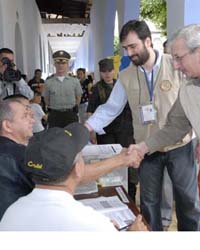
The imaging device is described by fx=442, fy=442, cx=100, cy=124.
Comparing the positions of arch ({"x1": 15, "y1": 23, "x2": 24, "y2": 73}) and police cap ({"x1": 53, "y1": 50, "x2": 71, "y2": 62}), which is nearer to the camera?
police cap ({"x1": 53, "y1": 50, "x2": 71, "y2": 62})

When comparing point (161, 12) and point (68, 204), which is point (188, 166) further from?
point (161, 12)

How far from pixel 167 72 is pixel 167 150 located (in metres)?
0.43

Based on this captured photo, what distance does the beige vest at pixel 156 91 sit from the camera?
240 centimetres

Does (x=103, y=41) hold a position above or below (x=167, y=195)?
above

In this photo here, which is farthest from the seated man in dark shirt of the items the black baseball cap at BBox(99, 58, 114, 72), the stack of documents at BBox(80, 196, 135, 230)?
the black baseball cap at BBox(99, 58, 114, 72)

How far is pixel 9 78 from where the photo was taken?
3828mm

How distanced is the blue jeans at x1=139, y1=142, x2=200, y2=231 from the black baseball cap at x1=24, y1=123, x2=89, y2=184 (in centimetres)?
119

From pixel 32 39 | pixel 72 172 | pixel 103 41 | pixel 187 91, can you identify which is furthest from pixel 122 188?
pixel 32 39

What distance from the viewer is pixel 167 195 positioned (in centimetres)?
311

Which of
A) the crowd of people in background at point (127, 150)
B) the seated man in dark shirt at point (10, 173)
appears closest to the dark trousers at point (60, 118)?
the crowd of people in background at point (127, 150)

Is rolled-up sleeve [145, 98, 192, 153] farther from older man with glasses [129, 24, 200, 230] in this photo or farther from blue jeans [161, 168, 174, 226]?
blue jeans [161, 168, 174, 226]

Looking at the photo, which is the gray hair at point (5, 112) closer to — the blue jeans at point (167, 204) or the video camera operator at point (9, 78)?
the blue jeans at point (167, 204)

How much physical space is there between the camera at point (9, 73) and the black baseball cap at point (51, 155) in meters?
2.60

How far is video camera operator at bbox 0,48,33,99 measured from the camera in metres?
3.83
